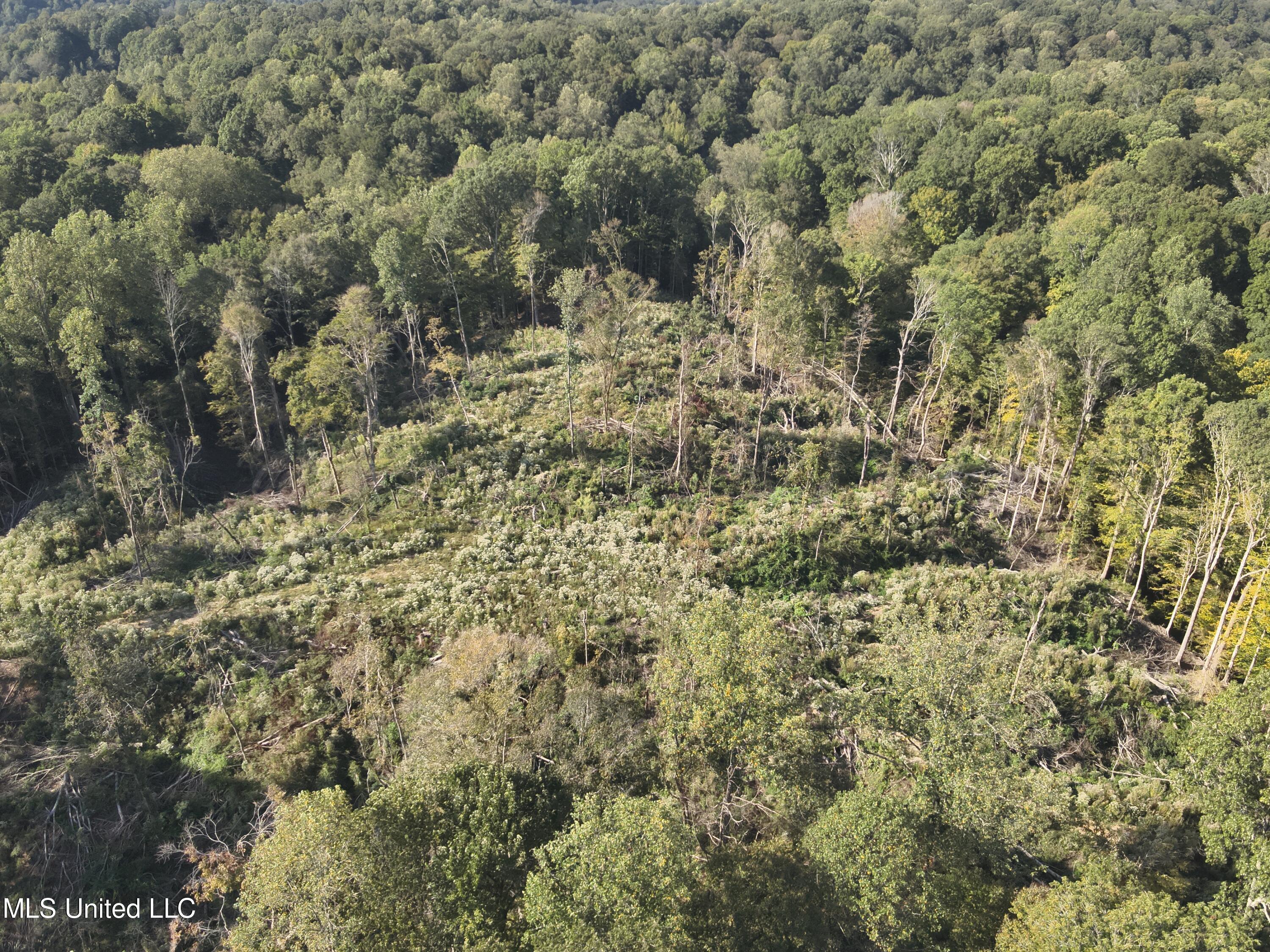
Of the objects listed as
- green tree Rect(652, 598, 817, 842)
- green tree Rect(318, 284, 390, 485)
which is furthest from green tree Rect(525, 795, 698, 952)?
green tree Rect(318, 284, 390, 485)

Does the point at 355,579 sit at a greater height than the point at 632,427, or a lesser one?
lesser

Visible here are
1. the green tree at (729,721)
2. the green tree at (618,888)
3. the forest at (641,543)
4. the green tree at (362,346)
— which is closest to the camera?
the green tree at (618,888)

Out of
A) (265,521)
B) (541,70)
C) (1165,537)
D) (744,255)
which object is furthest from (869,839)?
(541,70)

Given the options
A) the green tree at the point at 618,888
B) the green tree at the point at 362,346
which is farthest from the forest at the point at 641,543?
the green tree at the point at 362,346

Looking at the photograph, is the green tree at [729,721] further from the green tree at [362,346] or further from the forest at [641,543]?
the green tree at [362,346]

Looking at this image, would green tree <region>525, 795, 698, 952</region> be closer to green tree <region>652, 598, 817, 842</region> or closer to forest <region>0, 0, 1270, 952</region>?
forest <region>0, 0, 1270, 952</region>

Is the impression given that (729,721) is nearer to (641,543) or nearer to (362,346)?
(641,543)

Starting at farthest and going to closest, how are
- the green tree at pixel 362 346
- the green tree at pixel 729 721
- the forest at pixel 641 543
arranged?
the green tree at pixel 362 346 → the green tree at pixel 729 721 → the forest at pixel 641 543

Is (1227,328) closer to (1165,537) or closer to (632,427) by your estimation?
(1165,537)
